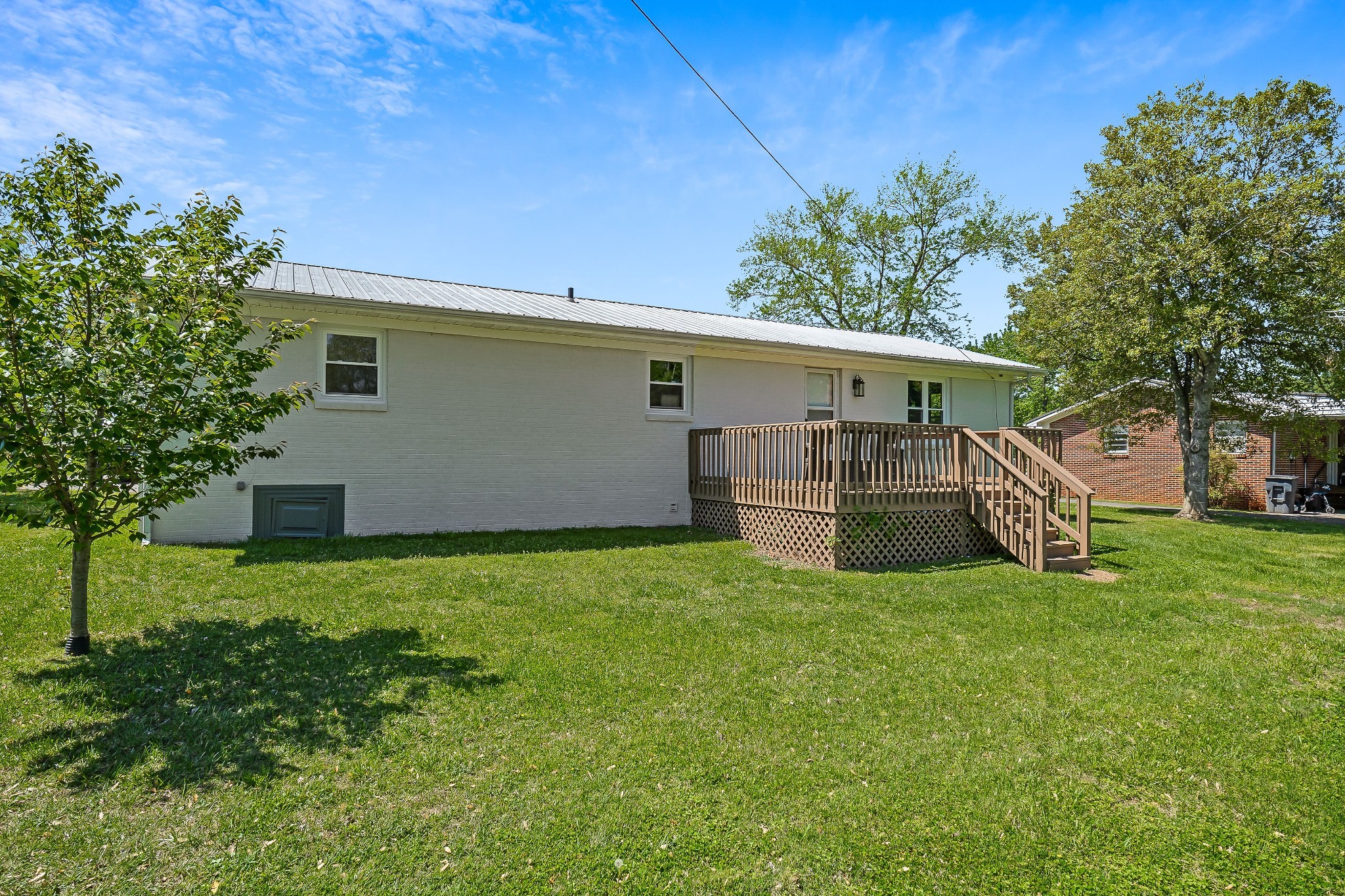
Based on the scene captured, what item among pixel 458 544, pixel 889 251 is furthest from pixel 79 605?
pixel 889 251

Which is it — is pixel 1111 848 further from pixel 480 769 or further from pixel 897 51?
pixel 897 51

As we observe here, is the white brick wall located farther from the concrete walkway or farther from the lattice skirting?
the concrete walkway

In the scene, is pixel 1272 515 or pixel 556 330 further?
pixel 1272 515

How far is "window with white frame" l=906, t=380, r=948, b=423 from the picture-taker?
51.4 feet

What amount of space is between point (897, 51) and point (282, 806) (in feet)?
Answer: 36.0

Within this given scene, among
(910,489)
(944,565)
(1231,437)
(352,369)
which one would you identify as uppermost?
(352,369)

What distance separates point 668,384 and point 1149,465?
18546 mm

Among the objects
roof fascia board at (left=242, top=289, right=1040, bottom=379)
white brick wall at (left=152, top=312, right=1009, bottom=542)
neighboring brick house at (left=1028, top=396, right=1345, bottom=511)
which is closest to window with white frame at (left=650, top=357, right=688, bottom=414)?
white brick wall at (left=152, top=312, right=1009, bottom=542)

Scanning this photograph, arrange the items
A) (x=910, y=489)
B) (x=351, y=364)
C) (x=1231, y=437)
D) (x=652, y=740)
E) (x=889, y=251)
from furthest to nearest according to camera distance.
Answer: (x=889, y=251), (x=1231, y=437), (x=351, y=364), (x=910, y=489), (x=652, y=740)

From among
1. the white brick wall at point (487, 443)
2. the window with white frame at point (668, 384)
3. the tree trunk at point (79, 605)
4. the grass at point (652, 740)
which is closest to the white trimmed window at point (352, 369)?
the white brick wall at point (487, 443)

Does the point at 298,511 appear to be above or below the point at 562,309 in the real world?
below

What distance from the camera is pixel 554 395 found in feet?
37.3

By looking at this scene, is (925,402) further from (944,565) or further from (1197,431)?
(944,565)

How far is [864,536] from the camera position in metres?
8.87
